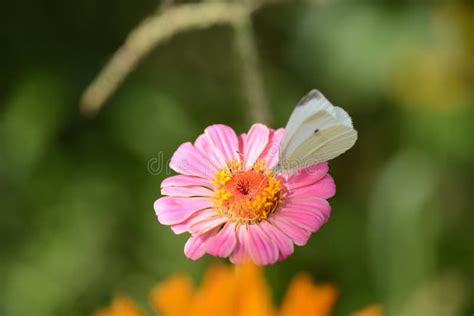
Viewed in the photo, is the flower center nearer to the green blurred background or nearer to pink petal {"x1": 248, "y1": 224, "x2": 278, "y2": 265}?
pink petal {"x1": 248, "y1": 224, "x2": 278, "y2": 265}

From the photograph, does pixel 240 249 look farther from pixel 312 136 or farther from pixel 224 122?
pixel 224 122

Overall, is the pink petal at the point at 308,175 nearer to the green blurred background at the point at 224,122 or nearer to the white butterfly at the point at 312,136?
the white butterfly at the point at 312,136

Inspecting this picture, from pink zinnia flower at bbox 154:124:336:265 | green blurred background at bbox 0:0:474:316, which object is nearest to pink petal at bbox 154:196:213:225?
pink zinnia flower at bbox 154:124:336:265

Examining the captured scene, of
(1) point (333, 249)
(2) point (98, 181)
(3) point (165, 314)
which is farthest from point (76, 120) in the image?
(3) point (165, 314)

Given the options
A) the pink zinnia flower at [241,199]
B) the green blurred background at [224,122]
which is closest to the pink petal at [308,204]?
the pink zinnia flower at [241,199]

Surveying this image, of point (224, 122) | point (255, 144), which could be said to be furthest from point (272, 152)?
point (224, 122)

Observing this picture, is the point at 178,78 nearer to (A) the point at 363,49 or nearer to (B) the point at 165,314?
(A) the point at 363,49
